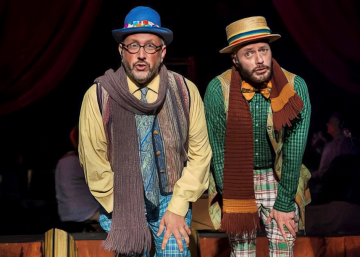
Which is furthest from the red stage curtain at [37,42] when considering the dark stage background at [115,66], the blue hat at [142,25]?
the blue hat at [142,25]

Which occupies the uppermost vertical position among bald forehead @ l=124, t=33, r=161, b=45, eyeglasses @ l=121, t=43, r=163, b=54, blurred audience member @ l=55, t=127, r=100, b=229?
bald forehead @ l=124, t=33, r=161, b=45

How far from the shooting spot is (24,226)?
175 inches

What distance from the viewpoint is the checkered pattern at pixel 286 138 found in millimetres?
2881

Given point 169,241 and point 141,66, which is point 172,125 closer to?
point 141,66

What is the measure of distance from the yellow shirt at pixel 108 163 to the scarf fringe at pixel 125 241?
15 centimetres

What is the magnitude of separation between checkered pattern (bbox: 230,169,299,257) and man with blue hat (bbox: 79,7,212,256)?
0.39 metres

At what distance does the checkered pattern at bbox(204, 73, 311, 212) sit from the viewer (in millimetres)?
2881

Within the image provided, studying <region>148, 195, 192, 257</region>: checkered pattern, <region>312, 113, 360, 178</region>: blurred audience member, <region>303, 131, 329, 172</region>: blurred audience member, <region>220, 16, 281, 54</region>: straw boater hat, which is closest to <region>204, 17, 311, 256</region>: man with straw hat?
<region>220, 16, 281, 54</region>: straw boater hat

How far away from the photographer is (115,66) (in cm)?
503

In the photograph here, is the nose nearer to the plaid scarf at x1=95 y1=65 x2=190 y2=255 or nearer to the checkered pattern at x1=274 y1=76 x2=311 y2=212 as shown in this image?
the checkered pattern at x1=274 y1=76 x2=311 y2=212

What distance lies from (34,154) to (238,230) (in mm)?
2548

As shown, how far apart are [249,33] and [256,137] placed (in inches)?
22.7

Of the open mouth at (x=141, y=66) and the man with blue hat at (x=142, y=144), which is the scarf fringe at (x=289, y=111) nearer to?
the man with blue hat at (x=142, y=144)

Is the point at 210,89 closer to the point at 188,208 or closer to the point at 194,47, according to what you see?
the point at 188,208
